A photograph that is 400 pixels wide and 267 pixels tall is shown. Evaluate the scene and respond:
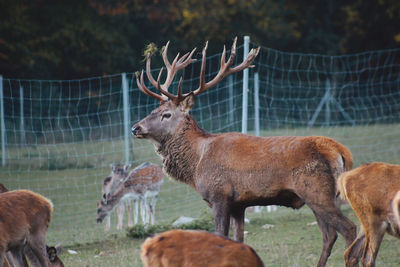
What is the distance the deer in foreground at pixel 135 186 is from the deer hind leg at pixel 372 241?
5965 millimetres

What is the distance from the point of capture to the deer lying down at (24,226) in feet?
17.4

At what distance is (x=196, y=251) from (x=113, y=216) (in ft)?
28.8

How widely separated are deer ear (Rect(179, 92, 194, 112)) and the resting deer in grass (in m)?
0.01

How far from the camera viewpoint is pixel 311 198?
5.62 meters

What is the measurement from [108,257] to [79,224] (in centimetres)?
389

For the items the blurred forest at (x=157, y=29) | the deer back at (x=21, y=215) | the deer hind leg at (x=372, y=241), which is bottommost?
the deer hind leg at (x=372, y=241)

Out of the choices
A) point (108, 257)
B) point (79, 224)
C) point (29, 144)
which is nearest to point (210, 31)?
point (29, 144)

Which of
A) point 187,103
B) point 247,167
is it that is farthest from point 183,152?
point 247,167

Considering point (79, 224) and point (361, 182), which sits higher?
point (361, 182)

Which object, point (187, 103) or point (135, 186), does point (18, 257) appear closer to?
point (187, 103)

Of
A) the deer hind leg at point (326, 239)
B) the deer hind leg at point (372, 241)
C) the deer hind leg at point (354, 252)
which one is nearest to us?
the deer hind leg at point (372, 241)

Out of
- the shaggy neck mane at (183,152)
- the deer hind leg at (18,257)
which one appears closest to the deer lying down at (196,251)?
the deer hind leg at (18,257)

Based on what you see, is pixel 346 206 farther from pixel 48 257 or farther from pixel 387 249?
pixel 48 257

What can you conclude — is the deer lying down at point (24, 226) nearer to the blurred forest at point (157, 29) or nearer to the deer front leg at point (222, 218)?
the deer front leg at point (222, 218)
